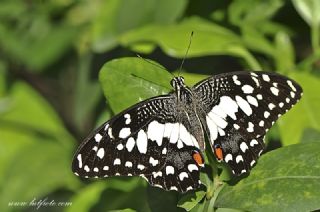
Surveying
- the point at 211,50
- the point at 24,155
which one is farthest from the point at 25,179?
the point at 211,50

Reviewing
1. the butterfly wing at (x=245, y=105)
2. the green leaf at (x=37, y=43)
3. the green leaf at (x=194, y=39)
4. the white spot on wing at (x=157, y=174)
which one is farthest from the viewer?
the green leaf at (x=37, y=43)

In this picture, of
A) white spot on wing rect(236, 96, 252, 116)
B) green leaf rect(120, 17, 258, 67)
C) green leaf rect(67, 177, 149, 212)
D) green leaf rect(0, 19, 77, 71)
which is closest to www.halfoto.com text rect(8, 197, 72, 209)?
green leaf rect(67, 177, 149, 212)

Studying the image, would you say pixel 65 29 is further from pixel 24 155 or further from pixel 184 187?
pixel 184 187

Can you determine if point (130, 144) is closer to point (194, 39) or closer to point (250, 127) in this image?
point (250, 127)

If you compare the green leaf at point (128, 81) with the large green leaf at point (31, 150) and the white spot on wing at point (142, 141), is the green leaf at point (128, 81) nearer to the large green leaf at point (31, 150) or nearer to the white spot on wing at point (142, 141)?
the white spot on wing at point (142, 141)

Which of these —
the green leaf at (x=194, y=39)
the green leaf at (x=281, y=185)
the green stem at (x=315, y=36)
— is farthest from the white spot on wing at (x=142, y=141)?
the green stem at (x=315, y=36)

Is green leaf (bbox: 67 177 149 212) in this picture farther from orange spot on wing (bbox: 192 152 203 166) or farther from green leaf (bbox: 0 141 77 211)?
green leaf (bbox: 0 141 77 211)
